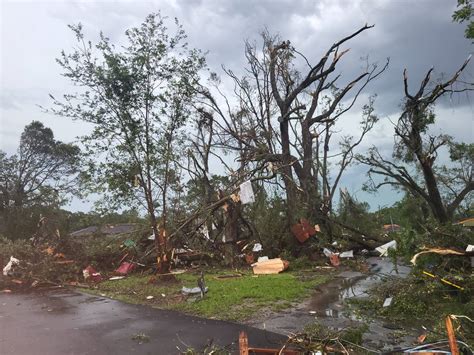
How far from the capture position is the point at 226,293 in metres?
8.51

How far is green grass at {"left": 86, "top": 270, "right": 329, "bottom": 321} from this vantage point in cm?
747

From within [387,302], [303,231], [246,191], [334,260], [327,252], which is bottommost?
[387,302]

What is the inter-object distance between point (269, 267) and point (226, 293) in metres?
3.46

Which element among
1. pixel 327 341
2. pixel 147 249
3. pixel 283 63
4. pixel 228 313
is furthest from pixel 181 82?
pixel 283 63

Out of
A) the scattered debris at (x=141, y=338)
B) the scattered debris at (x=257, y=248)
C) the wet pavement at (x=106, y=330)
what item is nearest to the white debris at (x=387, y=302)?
the wet pavement at (x=106, y=330)

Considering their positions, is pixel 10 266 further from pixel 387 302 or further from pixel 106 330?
pixel 387 302

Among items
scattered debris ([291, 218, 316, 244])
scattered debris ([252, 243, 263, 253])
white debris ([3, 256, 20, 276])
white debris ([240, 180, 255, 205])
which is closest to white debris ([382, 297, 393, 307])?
white debris ([240, 180, 255, 205])

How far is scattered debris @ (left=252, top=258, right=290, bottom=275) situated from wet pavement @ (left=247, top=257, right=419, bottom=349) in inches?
72.0

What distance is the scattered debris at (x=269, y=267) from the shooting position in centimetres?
1166

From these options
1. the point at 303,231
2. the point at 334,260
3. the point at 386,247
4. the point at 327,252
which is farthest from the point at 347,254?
the point at 386,247

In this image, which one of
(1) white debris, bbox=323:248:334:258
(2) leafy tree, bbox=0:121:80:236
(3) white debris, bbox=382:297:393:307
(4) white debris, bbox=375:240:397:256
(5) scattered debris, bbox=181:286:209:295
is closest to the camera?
(3) white debris, bbox=382:297:393:307

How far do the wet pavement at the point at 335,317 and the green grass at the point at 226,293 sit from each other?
315 mm

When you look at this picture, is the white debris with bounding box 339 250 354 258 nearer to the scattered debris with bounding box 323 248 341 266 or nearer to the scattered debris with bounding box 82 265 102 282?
the scattered debris with bounding box 323 248 341 266

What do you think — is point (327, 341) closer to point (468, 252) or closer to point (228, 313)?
point (468, 252)
